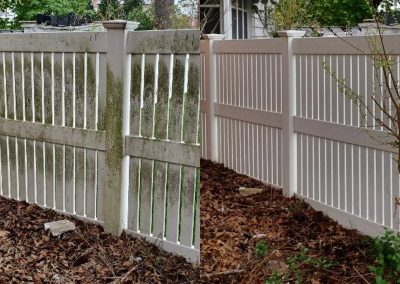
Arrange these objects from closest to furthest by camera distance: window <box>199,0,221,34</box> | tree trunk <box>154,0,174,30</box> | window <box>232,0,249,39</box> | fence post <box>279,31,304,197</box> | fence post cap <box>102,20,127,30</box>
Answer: fence post cap <box>102,20,127,30</box>
fence post <box>279,31,304,197</box>
tree trunk <box>154,0,174,30</box>
window <box>199,0,221,34</box>
window <box>232,0,249,39</box>

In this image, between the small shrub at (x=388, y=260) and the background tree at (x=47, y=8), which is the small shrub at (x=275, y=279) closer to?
the small shrub at (x=388, y=260)

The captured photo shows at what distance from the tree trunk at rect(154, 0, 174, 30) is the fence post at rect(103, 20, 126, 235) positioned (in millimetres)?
4380

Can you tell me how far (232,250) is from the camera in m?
5.36

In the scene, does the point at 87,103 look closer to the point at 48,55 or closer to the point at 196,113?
the point at 48,55

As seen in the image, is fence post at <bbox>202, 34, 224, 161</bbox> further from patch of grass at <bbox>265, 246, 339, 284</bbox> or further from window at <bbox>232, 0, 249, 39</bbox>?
window at <bbox>232, 0, 249, 39</bbox>

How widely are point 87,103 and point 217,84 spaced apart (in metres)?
3.13

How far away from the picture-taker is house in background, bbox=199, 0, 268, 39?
15.1 meters

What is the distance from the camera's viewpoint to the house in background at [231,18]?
15.1 metres

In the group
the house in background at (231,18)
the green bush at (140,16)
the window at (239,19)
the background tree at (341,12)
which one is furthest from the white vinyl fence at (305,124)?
the background tree at (341,12)

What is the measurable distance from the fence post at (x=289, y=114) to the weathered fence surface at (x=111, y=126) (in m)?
2.11

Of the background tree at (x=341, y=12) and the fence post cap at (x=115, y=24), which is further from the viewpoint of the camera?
the background tree at (x=341, y=12)

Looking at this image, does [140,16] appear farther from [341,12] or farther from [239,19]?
[341,12]

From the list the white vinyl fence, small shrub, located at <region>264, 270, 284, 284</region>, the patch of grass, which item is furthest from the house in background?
small shrub, located at <region>264, 270, 284, 284</region>

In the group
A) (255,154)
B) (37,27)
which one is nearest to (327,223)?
(255,154)
